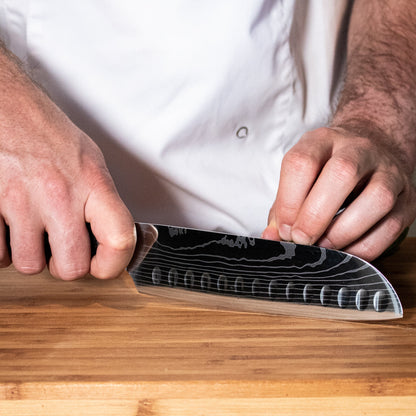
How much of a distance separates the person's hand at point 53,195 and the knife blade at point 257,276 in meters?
0.06

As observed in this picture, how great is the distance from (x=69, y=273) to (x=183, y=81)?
0.32 meters

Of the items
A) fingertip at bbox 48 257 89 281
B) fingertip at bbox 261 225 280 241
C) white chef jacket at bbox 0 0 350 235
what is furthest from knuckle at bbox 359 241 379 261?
fingertip at bbox 48 257 89 281

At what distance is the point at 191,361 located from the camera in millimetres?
557

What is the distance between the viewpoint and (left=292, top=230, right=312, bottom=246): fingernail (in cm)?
67

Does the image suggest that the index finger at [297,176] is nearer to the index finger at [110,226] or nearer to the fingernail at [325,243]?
the fingernail at [325,243]

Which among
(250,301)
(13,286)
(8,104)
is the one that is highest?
(8,104)

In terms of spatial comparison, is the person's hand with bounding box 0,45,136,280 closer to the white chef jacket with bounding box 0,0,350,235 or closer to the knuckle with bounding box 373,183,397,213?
the white chef jacket with bounding box 0,0,350,235

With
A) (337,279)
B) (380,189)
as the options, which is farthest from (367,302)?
(380,189)

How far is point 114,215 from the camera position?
0.61 metres

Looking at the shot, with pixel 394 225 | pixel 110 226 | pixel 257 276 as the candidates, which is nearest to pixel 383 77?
pixel 394 225

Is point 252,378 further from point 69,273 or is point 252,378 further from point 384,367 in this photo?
point 69,273

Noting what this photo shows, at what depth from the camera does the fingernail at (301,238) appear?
2.19 ft

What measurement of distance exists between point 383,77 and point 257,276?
1.39 feet

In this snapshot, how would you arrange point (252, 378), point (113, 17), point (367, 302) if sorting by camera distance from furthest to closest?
point (113, 17)
point (367, 302)
point (252, 378)
